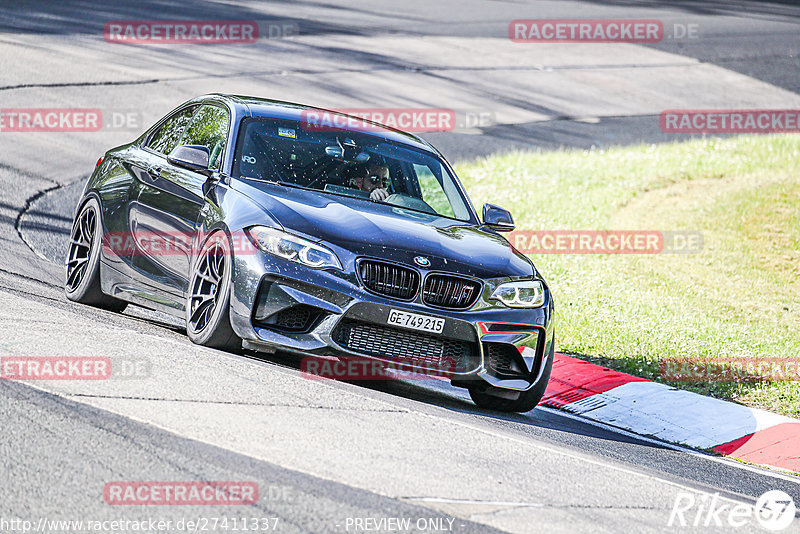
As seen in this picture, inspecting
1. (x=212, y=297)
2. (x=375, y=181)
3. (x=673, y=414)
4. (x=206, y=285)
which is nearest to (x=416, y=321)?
(x=212, y=297)

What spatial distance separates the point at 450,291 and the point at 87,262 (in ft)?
10.5

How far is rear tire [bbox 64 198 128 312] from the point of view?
8836mm

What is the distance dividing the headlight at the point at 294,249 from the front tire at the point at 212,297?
0.26 m

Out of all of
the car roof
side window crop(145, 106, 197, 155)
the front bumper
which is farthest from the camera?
side window crop(145, 106, 197, 155)

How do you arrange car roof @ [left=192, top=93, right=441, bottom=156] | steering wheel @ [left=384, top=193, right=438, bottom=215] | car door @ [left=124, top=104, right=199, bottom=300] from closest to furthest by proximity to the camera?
car door @ [left=124, top=104, right=199, bottom=300] → steering wheel @ [left=384, top=193, right=438, bottom=215] → car roof @ [left=192, top=93, right=441, bottom=156]

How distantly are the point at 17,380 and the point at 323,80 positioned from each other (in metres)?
16.6

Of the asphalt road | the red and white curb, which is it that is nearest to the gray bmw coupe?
the asphalt road

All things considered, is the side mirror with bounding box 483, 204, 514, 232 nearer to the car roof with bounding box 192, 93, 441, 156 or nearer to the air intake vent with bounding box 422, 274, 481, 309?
the car roof with bounding box 192, 93, 441, 156

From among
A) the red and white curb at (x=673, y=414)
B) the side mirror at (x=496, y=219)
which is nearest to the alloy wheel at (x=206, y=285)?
the side mirror at (x=496, y=219)

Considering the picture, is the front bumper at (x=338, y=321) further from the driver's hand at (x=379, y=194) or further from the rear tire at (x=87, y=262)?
the rear tire at (x=87, y=262)

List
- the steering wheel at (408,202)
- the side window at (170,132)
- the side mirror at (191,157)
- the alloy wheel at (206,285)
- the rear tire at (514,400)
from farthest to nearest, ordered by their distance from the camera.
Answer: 1. the side window at (170,132)
2. the steering wheel at (408,202)
3. the side mirror at (191,157)
4. the rear tire at (514,400)
5. the alloy wheel at (206,285)

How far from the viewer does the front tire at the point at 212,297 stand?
7.16 meters

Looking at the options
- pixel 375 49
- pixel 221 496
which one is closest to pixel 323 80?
pixel 375 49

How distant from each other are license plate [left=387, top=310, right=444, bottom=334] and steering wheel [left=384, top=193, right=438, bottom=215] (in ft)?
4.85
